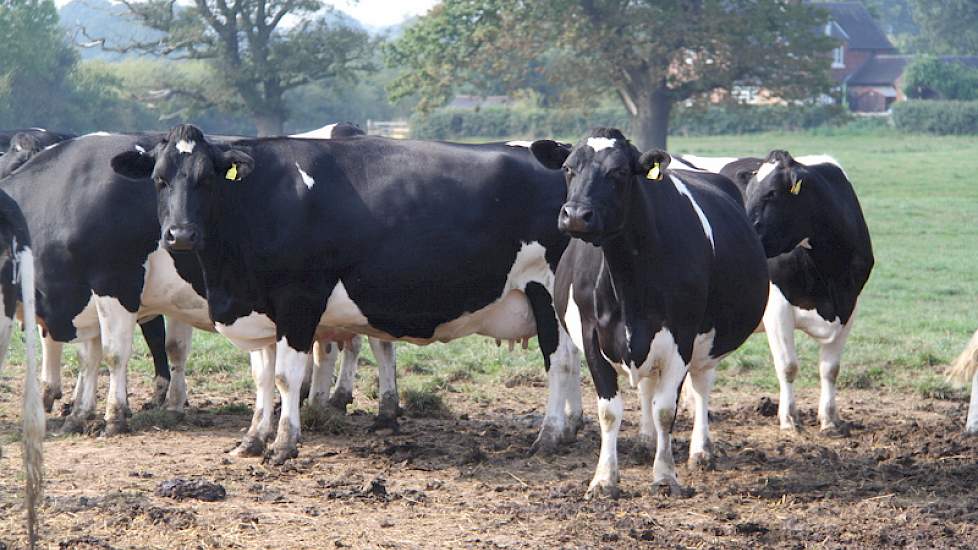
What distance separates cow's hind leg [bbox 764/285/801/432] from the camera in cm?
948

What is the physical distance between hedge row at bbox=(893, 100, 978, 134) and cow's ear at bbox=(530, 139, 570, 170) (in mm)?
54930

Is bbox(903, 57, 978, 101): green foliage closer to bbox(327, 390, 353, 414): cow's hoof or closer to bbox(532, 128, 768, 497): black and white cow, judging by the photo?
bbox(327, 390, 353, 414): cow's hoof

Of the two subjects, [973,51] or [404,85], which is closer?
[404,85]

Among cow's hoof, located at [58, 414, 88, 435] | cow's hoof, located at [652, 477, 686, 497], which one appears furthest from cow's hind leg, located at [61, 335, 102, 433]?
cow's hoof, located at [652, 477, 686, 497]

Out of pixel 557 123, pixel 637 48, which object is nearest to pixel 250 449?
pixel 637 48

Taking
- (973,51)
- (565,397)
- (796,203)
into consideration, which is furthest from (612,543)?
(973,51)

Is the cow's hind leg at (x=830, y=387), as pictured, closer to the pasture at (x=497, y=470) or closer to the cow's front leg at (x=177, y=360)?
the pasture at (x=497, y=470)

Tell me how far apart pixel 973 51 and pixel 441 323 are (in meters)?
102

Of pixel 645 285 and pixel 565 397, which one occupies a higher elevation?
pixel 645 285

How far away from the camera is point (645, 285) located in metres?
7.06

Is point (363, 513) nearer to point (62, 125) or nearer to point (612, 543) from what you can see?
point (612, 543)

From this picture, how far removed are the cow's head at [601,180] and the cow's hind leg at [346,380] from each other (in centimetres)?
371

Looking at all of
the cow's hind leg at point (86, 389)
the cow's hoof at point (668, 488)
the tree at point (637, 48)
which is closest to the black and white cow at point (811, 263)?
the cow's hoof at point (668, 488)

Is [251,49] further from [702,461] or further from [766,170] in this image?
[702,461]
